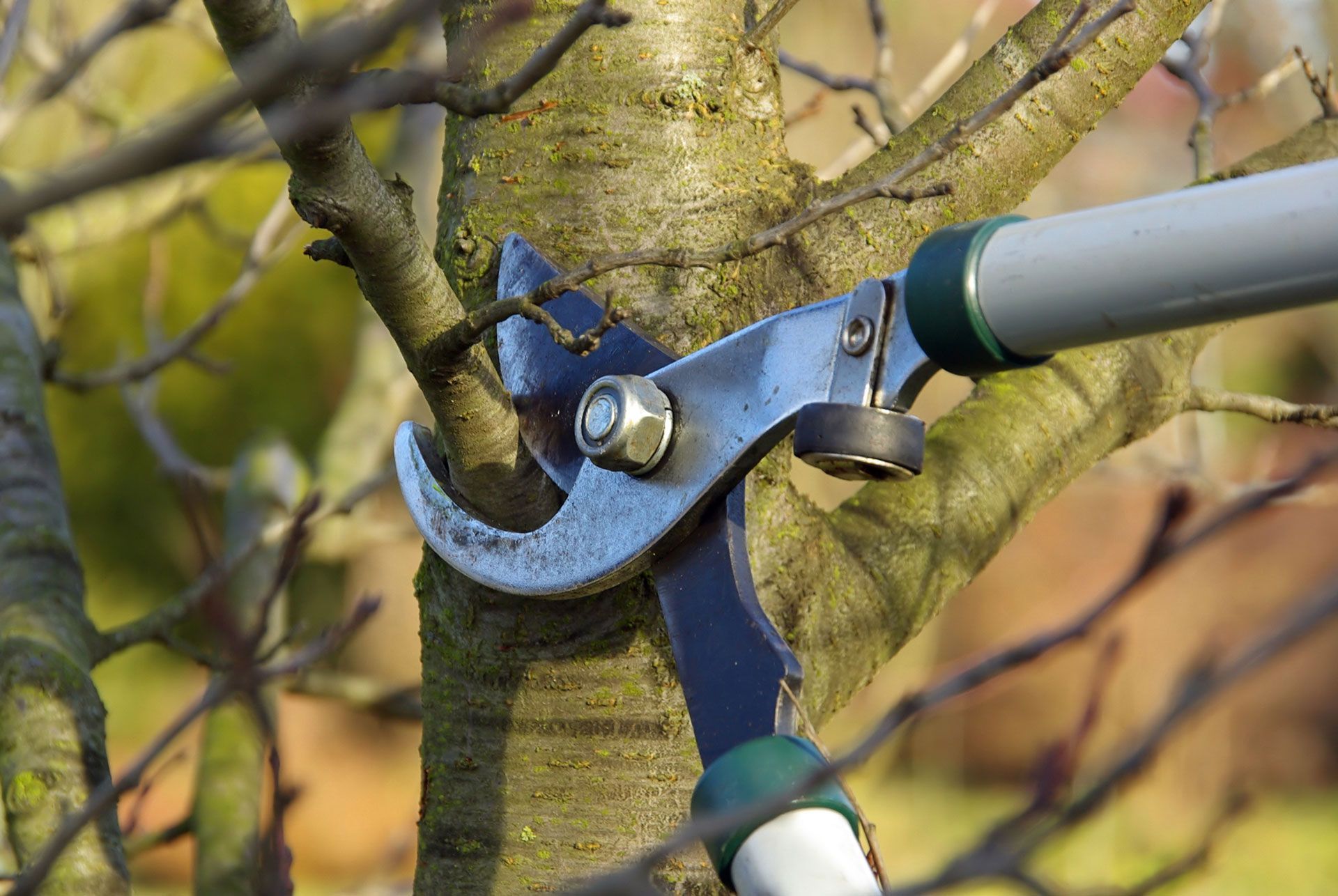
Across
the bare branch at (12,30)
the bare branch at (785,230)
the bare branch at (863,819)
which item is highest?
the bare branch at (12,30)

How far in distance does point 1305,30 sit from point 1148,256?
245 inches

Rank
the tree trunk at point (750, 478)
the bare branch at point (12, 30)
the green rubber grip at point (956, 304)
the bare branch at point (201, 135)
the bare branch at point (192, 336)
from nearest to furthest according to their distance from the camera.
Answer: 1. the bare branch at point (201, 135)
2. the green rubber grip at point (956, 304)
3. the tree trunk at point (750, 478)
4. the bare branch at point (12, 30)
5. the bare branch at point (192, 336)

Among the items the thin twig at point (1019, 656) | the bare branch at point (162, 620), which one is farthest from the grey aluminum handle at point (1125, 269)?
the bare branch at point (162, 620)

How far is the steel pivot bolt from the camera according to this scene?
1106 mm

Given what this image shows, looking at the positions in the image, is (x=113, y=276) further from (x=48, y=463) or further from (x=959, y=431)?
(x=959, y=431)

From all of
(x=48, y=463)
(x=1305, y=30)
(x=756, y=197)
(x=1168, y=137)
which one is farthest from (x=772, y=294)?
(x=1168, y=137)

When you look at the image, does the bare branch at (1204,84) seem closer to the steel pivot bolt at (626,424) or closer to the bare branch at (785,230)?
the bare branch at (785,230)

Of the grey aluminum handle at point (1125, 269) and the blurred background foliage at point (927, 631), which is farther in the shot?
the blurred background foliage at point (927, 631)

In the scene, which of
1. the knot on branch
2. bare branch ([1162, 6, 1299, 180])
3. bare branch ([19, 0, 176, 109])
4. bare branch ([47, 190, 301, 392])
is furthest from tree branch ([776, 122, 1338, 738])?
bare branch ([47, 190, 301, 392])

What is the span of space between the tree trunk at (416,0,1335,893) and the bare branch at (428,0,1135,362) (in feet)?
0.82

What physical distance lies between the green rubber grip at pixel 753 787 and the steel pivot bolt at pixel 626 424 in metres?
0.31

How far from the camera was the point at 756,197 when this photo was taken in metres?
1.38

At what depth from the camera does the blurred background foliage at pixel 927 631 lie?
8102 millimetres

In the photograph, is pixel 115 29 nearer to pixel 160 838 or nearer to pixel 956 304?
pixel 956 304
